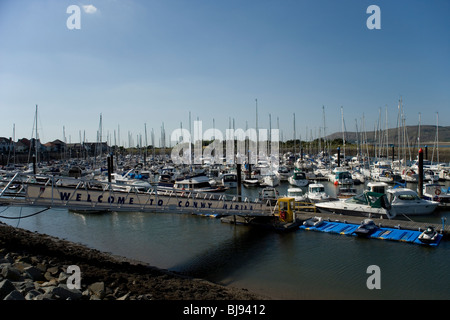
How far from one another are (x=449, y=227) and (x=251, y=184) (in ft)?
102

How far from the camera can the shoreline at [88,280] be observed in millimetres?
11242

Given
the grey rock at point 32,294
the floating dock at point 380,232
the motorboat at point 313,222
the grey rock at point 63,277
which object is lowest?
the floating dock at point 380,232

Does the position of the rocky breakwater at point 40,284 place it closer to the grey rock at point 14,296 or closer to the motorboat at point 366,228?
the grey rock at point 14,296

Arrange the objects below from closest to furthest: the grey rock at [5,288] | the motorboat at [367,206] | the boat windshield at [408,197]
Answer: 1. the grey rock at [5,288]
2. the motorboat at [367,206]
3. the boat windshield at [408,197]

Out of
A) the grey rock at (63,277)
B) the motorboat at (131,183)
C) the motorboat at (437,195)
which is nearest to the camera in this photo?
the grey rock at (63,277)

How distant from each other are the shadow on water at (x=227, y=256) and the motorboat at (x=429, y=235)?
360 inches

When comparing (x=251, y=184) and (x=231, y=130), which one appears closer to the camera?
(x=251, y=184)

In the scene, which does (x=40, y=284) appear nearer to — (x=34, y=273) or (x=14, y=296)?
(x=34, y=273)

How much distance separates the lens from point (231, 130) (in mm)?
73188

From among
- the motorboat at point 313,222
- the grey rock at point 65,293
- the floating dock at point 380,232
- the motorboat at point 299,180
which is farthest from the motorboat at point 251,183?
the grey rock at point 65,293

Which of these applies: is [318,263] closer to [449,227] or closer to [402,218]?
[449,227]

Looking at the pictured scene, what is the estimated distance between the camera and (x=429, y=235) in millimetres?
19922

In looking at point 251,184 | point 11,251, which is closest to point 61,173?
point 251,184
